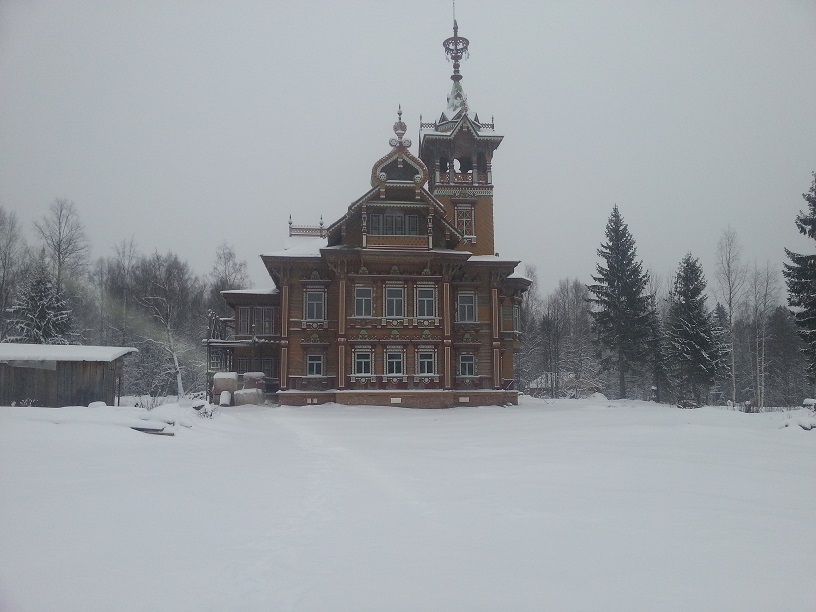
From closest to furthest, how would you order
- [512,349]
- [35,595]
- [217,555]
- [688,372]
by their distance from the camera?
[35,595] → [217,555] → [512,349] → [688,372]

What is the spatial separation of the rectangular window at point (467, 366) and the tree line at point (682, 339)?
13031mm

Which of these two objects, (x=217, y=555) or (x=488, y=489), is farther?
(x=488, y=489)

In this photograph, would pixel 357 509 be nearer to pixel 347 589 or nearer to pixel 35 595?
pixel 347 589

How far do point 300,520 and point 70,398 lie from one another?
16045 millimetres

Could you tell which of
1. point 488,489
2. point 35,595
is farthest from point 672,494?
point 35,595

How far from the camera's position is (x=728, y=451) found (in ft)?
43.5

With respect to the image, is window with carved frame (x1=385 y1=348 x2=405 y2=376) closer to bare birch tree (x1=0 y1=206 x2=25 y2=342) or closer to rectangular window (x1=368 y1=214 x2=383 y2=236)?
rectangular window (x1=368 y1=214 x2=383 y2=236)

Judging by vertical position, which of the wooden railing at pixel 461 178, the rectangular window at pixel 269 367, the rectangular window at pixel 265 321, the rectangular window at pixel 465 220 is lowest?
the rectangular window at pixel 269 367

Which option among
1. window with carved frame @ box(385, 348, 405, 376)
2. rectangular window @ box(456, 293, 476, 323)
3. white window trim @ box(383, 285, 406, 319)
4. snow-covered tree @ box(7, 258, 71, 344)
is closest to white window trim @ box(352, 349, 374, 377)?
window with carved frame @ box(385, 348, 405, 376)

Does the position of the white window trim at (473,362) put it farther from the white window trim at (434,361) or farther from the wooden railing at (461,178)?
the wooden railing at (461,178)

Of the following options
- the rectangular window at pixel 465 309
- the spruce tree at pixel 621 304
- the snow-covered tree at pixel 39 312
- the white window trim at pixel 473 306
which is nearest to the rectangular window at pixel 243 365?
the snow-covered tree at pixel 39 312

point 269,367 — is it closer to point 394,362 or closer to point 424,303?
point 394,362

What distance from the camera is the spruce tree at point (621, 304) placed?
4703 centimetres

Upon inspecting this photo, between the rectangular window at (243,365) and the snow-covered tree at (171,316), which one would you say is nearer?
the rectangular window at (243,365)
